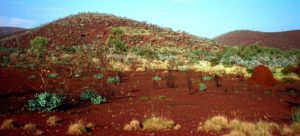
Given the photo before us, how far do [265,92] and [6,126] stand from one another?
11309 millimetres

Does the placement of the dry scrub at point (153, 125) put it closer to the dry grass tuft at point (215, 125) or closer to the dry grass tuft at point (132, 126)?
the dry grass tuft at point (132, 126)

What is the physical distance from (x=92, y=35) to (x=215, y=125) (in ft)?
151

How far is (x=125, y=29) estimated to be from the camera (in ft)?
182

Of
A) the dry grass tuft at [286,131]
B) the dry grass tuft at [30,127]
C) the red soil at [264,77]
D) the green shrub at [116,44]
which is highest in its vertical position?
the green shrub at [116,44]

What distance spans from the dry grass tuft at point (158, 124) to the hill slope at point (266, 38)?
69229 millimetres

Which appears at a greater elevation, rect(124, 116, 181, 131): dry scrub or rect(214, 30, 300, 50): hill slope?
rect(214, 30, 300, 50): hill slope

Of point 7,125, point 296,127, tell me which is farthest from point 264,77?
point 7,125

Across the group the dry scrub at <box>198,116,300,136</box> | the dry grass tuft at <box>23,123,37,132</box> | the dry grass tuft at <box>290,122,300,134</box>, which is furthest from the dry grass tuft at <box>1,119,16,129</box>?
the dry grass tuft at <box>290,122,300,134</box>

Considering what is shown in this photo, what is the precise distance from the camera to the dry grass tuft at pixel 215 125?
860cm

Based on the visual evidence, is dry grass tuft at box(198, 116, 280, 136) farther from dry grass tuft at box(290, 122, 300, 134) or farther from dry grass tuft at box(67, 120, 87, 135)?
dry grass tuft at box(67, 120, 87, 135)

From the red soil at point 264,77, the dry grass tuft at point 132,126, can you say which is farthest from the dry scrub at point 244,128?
the red soil at point 264,77

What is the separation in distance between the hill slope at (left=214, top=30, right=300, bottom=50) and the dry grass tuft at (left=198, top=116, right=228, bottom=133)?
2697 inches

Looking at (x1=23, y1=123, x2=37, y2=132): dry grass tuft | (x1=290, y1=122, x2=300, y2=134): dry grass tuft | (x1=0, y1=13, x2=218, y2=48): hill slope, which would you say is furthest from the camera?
(x1=0, y1=13, x2=218, y2=48): hill slope

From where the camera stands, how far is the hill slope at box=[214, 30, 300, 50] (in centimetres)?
7556
